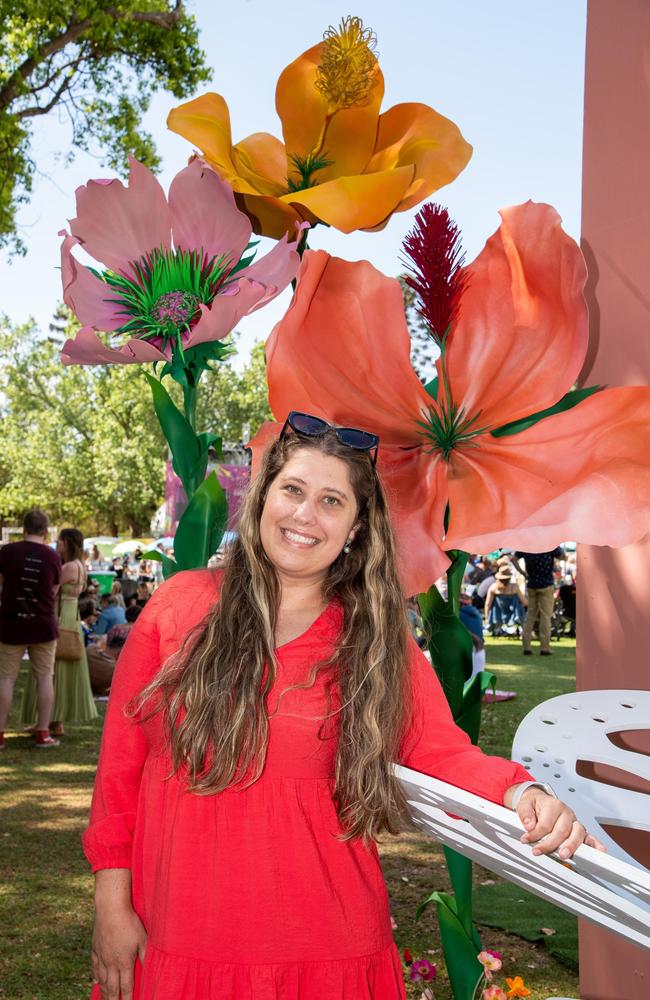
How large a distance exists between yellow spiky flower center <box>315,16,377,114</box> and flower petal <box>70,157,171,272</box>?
1.13 feet

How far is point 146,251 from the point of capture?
5.57ft

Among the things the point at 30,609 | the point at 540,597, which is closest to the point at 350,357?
the point at 30,609

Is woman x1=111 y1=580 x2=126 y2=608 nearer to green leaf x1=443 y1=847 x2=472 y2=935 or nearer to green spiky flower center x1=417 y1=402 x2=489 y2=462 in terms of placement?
green leaf x1=443 y1=847 x2=472 y2=935

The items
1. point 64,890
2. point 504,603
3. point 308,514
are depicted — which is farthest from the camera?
point 504,603

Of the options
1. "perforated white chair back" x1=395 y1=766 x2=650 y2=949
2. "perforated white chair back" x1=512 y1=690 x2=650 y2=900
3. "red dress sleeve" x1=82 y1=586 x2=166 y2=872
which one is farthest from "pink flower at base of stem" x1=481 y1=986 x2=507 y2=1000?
"red dress sleeve" x1=82 y1=586 x2=166 y2=872

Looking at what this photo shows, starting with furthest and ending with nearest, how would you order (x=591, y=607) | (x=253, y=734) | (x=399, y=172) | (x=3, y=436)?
(x=3, y=436), (x=591, y=607), (x=399, y=172), (x=253, y=734)

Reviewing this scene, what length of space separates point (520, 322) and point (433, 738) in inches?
25.9

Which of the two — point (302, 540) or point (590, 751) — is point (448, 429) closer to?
point (302, 540)

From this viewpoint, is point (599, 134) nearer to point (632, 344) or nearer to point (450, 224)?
point (632, 344)

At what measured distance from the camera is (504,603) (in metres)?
15.0

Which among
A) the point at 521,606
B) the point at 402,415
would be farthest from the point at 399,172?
the point at 521,606

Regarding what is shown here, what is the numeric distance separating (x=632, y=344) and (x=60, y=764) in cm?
509

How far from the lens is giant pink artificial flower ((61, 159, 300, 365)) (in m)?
1.65

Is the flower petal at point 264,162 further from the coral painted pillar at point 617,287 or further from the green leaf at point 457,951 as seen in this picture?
the green leaf at point 457,951
